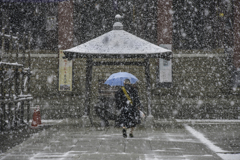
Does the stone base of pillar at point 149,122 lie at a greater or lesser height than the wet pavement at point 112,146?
greater

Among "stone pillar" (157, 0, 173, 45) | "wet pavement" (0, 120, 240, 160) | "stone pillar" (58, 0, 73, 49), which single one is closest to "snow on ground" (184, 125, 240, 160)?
"wet pavement" (0, 120, 240, 160)

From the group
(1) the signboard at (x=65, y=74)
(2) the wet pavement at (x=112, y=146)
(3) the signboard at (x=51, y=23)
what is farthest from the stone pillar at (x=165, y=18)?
(2) the wet pavement at (x=112, y=146)

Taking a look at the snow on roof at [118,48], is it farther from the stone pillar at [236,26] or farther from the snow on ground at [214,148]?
the stone pillar at [236,26]

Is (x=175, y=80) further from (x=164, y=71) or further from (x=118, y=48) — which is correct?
(x=118, y=48)

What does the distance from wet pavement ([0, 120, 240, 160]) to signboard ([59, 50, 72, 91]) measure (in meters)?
7.35

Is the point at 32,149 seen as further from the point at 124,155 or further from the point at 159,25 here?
→ the point at 159,25

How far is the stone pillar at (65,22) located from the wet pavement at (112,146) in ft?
28.4

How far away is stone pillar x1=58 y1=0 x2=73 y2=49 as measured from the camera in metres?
18.0

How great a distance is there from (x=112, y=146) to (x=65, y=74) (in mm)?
10355

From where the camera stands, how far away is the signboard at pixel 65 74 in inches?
686

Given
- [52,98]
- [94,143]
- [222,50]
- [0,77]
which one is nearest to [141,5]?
[222,50]

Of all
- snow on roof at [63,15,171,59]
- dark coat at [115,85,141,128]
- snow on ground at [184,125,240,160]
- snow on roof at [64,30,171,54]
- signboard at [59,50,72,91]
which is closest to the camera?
snow on ground at [184,125,240,160]

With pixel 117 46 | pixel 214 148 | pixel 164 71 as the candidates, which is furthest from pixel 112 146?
pixel 164 71

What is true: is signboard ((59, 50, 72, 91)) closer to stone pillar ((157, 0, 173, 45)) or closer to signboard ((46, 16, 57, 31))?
signboard ((46, 16, 57, 31))
